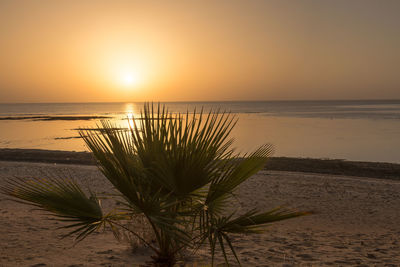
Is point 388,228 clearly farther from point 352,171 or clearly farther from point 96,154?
point 352,171

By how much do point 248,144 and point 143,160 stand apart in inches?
1029

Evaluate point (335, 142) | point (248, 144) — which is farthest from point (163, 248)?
point (335, 142)

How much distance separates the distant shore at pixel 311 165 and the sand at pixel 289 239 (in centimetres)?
464

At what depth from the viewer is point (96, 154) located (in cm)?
328

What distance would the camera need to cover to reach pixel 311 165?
1639 centimetres

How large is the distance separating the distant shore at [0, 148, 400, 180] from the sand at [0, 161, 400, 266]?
4643 mm

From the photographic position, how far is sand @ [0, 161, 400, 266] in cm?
523

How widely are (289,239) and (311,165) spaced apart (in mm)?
10733

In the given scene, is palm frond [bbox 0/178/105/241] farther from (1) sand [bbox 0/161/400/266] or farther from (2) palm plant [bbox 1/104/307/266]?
(1) sand [bbox 0/161/400/266]

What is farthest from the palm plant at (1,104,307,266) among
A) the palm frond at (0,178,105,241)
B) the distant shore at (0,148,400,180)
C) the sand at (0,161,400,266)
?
the distant shore at (0,148,400,180)

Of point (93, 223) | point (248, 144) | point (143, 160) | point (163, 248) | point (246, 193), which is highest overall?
point (248, 144)

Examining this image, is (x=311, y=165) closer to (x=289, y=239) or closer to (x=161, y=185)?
(x=289, y=239)

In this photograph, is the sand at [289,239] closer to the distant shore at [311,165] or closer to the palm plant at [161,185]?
the palm plant at [161,185]

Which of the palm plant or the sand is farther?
the sand
